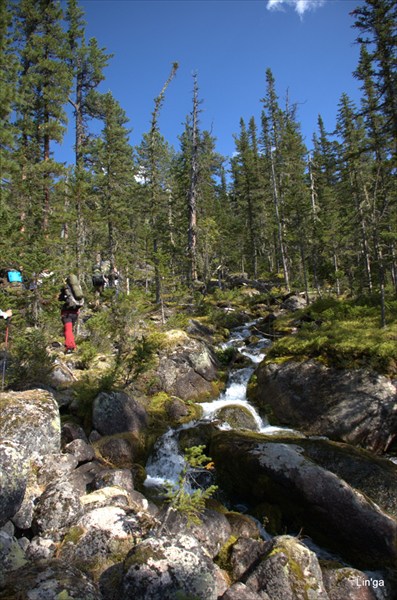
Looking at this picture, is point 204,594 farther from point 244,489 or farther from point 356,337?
point 356,337

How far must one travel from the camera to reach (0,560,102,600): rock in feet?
12.6

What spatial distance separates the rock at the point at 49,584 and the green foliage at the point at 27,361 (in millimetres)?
5962

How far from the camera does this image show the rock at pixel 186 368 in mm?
12672

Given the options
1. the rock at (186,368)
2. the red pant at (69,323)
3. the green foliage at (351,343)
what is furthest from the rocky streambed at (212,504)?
the red pant at (69,323)

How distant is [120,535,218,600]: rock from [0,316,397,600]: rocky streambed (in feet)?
0.05

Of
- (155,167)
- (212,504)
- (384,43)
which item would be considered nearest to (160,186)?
(155,167)

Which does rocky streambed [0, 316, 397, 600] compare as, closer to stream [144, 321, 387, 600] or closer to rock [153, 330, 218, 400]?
stream [144, 321, 387, 600]

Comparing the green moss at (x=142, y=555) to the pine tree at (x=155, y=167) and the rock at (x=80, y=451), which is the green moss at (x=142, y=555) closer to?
the rock at (x=80, y=451)

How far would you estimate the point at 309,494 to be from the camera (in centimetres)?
675

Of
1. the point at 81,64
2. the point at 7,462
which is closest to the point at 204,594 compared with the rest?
the point at 7,462

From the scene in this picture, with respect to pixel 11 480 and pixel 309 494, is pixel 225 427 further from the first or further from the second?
pixel 11 480

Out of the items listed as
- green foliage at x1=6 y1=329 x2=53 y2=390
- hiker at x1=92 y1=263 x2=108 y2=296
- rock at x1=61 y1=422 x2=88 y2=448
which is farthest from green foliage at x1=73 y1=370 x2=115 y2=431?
hiker at x1=92 y1=263 x2=108 y2=296

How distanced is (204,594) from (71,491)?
300 centimetres

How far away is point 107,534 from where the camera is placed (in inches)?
212
